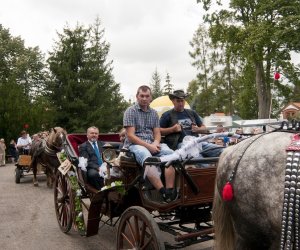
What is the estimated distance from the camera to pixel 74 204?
224 inches

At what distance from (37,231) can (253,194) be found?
464 centimetres

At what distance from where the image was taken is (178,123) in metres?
4.91

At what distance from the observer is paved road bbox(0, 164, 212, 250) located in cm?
546

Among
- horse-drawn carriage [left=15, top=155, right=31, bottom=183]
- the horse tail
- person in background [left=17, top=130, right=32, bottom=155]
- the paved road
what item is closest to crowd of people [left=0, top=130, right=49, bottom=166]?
person in background [left=17, top=130, right=32, bottom=155]

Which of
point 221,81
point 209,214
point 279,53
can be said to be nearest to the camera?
point 209,214

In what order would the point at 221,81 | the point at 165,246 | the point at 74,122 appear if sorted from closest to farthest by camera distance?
the point at 165,246, the point at 74,122, the point at 221,81

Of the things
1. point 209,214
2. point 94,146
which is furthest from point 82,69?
point 209,214

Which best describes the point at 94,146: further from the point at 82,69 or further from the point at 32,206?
the point at 82,69

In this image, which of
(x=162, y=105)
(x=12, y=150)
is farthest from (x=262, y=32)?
(x=12, y=150)

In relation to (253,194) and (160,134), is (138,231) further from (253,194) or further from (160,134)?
(253,194)

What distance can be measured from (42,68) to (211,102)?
19543mm

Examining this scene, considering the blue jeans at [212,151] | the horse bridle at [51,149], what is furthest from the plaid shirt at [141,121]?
the horse bridle at [51,149]

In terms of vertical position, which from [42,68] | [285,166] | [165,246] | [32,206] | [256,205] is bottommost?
[32,206]

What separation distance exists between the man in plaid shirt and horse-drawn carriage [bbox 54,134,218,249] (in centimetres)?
12
